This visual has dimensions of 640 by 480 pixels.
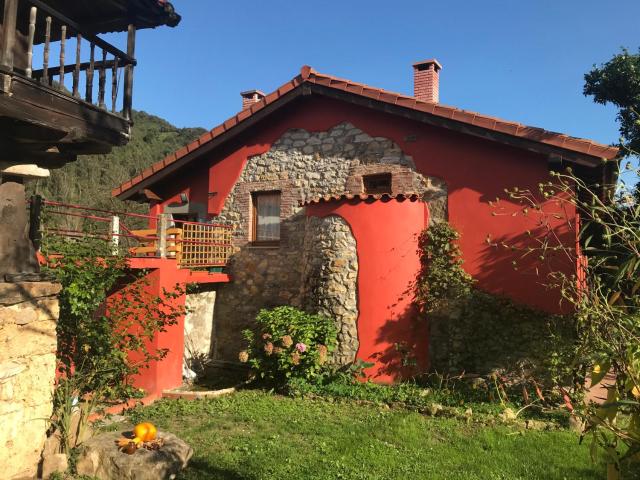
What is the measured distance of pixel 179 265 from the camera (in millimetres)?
8820

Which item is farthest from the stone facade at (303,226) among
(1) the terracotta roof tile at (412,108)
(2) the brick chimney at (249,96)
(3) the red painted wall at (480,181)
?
(2) the brick chimney at (249,96)

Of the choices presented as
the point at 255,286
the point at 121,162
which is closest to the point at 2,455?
the point at 255,286

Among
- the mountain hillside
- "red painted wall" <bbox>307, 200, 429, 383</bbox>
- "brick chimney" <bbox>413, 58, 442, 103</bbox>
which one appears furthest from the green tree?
the mountain hillside

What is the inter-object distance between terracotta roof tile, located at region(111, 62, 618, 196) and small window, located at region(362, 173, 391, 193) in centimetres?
142

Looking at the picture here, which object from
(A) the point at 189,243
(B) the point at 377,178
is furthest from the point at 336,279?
(A) the point at 189,243

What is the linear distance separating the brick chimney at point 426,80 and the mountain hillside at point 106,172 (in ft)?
63.7

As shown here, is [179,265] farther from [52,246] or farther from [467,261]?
[467,261]

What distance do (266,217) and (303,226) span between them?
111 centimetres

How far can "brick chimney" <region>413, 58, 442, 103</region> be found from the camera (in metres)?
9.94

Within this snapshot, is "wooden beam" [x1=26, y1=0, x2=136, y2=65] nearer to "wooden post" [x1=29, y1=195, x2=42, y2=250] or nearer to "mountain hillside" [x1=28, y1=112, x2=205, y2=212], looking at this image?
"wooden post" [x1=29, y1=195, x2=42, y2=250]

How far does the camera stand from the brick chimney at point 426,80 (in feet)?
32.6

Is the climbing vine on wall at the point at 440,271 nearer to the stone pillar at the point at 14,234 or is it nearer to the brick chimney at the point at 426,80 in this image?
the brick chimney at the point at 426,80

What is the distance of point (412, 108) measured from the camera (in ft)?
27.8

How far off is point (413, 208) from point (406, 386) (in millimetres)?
3050
